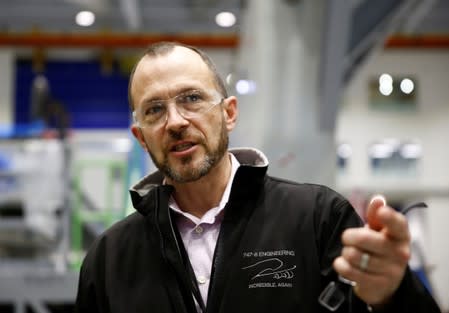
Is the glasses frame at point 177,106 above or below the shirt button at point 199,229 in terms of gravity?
above

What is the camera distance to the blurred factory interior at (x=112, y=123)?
5.77 m

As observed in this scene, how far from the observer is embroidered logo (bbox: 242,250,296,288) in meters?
1.63

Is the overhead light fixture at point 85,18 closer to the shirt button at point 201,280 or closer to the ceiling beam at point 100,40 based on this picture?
the ceiling beam at point 100,40

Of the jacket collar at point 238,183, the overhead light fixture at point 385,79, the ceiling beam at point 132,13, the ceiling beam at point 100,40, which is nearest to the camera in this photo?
the jacket collar at point 238,183

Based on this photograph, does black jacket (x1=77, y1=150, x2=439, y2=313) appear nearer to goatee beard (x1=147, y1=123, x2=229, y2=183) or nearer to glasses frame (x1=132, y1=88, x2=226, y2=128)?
goatee beard (x1=147, y1=123, x2=229, y2=183)

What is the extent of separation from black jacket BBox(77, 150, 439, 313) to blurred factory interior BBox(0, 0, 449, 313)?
3.35m

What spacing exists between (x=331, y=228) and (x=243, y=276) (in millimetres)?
240

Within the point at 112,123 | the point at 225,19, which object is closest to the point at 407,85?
the point at 225,19

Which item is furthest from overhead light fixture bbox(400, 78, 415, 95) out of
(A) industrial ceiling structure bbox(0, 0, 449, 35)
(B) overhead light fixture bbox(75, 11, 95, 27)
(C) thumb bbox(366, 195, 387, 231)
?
(C) thumb bbox(366, 195, 387, 231)

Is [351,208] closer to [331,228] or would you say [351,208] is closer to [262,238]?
[331,228]

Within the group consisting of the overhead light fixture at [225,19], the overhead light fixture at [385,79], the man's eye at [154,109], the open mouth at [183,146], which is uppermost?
the overhead light fixture at [225,19]

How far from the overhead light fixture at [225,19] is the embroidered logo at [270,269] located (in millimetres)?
11159

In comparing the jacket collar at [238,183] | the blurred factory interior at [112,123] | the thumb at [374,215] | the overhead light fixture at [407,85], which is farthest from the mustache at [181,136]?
the overhead light fixture at [407,85]

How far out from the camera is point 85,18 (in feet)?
41.8
